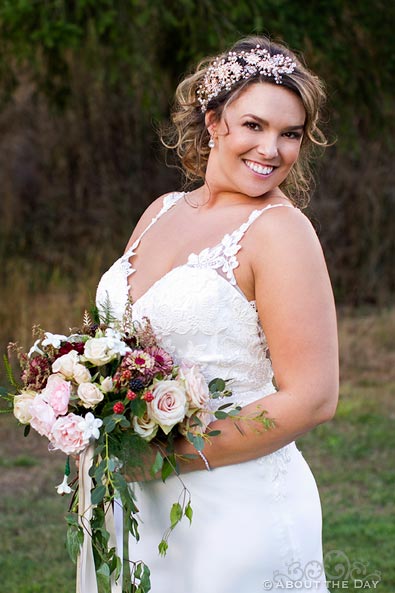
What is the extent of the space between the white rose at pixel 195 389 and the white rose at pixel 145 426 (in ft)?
0.33

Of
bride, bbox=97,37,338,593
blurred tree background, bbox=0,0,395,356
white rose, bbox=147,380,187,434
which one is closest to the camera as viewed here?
white rose, bbox=147,380,187,434

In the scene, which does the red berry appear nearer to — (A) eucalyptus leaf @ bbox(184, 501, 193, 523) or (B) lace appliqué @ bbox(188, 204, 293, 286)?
(A) eucalyptus leaf @ bbox(184, 501, 193, 523)

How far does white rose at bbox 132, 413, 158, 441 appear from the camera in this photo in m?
2.59

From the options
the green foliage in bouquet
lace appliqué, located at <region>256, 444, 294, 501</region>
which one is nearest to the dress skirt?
lace appliqué, located at <region>256, 444, 294, 501</region>

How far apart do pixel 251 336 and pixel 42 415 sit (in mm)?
625

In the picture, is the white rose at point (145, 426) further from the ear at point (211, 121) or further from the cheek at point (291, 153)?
the ear at point (211, 121)

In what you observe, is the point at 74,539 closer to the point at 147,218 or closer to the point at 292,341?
the point at 292,341

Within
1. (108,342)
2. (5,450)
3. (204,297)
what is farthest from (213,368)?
(5,450)

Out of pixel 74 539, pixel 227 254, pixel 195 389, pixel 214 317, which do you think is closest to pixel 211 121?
pixel 227 254

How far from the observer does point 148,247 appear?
3188mm

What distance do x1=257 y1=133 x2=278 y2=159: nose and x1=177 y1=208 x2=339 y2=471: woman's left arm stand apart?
0.74 feet

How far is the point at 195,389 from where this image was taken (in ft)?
8.50

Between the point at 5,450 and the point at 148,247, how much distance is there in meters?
5.00

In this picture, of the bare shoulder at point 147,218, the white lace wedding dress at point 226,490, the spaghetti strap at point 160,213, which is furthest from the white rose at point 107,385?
the bare shoulder at point 147,218
